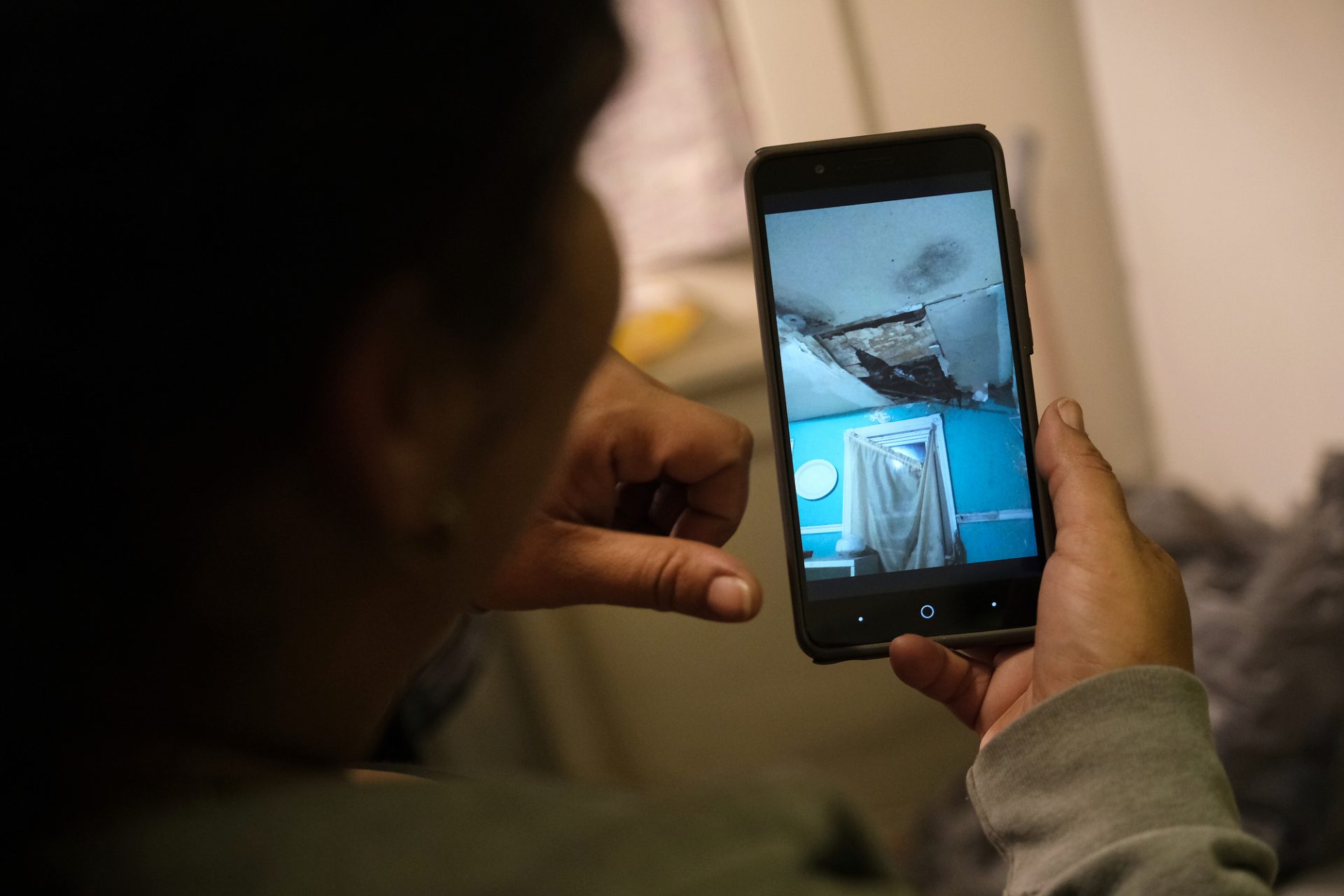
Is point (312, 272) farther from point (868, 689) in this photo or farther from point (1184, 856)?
point (868, 689)

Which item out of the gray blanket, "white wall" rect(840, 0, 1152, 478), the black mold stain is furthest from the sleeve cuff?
"white wall" rect(840, 0, 1152, 478)

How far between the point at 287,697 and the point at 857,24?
3.77 ft

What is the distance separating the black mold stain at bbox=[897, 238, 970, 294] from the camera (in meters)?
0.53

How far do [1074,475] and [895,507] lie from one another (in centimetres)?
9

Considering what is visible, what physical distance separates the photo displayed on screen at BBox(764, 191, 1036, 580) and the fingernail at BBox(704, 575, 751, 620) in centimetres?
5

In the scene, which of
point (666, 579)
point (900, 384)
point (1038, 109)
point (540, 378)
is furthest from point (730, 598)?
point (1038, 109)

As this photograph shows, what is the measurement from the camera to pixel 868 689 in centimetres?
137

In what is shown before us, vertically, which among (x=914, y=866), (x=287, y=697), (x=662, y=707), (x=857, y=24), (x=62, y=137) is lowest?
(x=914, y=866)

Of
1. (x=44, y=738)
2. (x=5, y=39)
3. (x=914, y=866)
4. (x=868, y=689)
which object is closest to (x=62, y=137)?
(x=5, y=39)

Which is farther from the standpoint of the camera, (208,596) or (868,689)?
(868,689)

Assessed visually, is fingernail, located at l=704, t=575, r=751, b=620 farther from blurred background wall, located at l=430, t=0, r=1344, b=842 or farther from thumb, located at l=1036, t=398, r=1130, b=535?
blurred background wall, located at l=430, t=0, r=1344, b=842

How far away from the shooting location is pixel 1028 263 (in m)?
1.16

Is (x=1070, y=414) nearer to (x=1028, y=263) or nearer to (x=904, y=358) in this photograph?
(x=904, y=358)

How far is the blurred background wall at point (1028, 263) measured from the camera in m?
0.88
